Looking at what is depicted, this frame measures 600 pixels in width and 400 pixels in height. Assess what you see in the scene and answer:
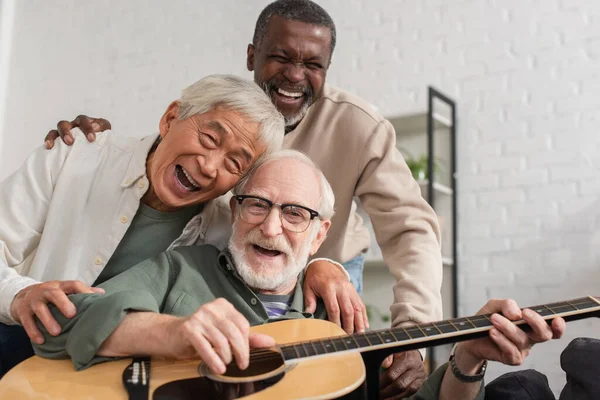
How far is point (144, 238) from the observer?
5.95ft

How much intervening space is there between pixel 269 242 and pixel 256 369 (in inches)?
20.5

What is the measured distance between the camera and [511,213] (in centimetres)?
392

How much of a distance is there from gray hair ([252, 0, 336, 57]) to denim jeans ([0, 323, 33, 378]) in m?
1.20

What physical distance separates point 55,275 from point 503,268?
9.39 ft

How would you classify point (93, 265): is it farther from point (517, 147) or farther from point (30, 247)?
point (517, 147)

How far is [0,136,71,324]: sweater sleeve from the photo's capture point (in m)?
1.73

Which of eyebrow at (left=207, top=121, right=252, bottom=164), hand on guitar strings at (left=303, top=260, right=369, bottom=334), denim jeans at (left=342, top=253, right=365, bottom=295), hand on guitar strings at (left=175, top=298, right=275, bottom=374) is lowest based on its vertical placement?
denim jeans at (left=342, top=253, right=365, bottom=295)

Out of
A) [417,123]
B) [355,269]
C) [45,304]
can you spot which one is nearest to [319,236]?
[355,269]

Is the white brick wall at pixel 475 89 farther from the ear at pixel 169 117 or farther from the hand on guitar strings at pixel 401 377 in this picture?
the ear at pixel 169 117

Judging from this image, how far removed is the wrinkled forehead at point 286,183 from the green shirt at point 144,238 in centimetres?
25

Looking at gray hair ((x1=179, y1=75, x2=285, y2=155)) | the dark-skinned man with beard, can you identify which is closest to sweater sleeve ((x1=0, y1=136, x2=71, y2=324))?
the dark-skinned man with beard

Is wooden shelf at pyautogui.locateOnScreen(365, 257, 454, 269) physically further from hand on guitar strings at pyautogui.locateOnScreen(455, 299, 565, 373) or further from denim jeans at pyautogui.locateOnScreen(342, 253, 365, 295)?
hand on guitar strings at pyautogui.locateOnScreen(455, 299, 565, 373)

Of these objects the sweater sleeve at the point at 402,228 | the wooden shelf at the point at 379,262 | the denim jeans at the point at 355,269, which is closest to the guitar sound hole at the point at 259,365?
the sweater sleeve at the point at 402,228

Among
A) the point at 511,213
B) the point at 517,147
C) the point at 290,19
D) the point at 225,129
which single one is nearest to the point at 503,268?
the point at 511,213
